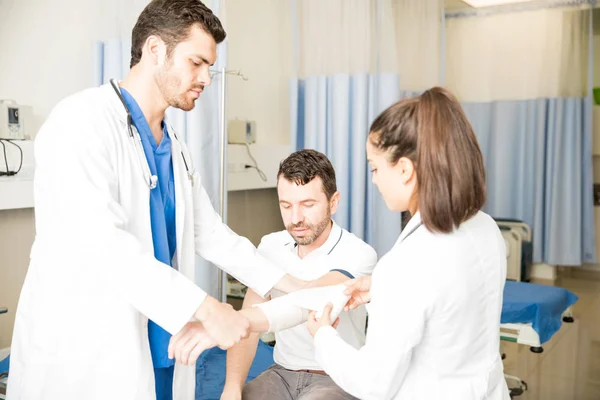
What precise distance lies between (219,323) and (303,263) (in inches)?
22.0

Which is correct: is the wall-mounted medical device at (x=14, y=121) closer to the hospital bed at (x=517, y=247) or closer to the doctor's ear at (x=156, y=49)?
the doctor's ear at (x=156, y=49)

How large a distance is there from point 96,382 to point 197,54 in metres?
0.83

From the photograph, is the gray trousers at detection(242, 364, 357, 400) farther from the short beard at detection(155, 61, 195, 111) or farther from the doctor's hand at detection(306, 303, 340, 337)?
the short beard at detection(155, 61, 195, 111)

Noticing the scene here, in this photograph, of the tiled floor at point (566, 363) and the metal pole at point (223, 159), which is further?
the tiled floor at point (566, 363)

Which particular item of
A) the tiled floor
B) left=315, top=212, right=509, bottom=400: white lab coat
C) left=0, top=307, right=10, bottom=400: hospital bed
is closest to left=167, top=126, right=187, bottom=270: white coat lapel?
left=315, top=212, right=509, bottom=400: white lab coat

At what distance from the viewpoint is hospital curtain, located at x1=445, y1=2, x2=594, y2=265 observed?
16.9ft

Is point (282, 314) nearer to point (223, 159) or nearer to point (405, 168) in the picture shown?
point (405, 168)

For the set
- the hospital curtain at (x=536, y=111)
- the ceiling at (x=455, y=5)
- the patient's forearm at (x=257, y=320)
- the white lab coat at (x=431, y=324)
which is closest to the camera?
the white lab coat at (x=431, y=324)

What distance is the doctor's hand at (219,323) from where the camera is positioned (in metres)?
1.31

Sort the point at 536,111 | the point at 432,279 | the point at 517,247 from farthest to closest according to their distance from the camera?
1. the point at 536,111
2. the point at 517,247
3. the point at 432,279

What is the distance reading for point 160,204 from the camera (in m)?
1.49

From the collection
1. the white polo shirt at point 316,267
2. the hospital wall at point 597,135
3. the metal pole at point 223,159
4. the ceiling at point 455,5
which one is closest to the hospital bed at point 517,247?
the hospital wall at point 597,135

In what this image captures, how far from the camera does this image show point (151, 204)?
4.84 feet

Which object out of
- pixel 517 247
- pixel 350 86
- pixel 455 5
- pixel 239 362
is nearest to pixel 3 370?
pixel 239 362
